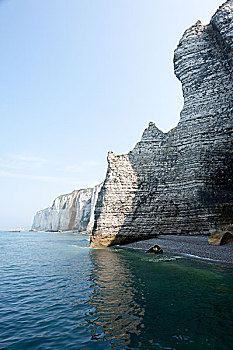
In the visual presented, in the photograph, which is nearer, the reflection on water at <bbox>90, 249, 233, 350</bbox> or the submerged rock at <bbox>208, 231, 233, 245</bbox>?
the reflection on water at <bbox>90, 249, 233, 350</bbox>

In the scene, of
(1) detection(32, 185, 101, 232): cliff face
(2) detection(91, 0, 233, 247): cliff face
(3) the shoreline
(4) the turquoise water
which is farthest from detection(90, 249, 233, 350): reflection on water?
(1) detection(32, 185, 101, 232): cliff face

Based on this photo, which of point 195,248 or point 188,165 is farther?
point 188,165

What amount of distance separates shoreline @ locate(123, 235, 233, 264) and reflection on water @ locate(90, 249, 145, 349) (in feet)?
26.5

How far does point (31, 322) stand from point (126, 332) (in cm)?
305

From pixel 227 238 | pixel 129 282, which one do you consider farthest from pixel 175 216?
pixel 129 282

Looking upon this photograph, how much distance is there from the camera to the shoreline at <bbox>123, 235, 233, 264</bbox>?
15.6 metres

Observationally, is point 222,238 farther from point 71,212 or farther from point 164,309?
point 71,212

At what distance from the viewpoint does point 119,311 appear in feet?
22.5

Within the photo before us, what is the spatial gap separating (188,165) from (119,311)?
22.8 m

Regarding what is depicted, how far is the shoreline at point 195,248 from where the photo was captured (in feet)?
51.3

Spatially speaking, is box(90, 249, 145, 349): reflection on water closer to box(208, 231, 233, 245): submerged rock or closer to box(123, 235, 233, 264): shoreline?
box(123, 235, 233, 264): shoreline

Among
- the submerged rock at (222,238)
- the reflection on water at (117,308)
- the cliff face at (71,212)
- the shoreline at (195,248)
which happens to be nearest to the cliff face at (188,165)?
the shoreline at (195,248)

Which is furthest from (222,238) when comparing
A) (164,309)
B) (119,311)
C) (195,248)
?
(119,311)

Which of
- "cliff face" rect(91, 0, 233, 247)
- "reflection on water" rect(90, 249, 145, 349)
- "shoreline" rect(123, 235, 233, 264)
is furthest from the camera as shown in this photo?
"cliff face" rect(91, 0, 233, 247)
